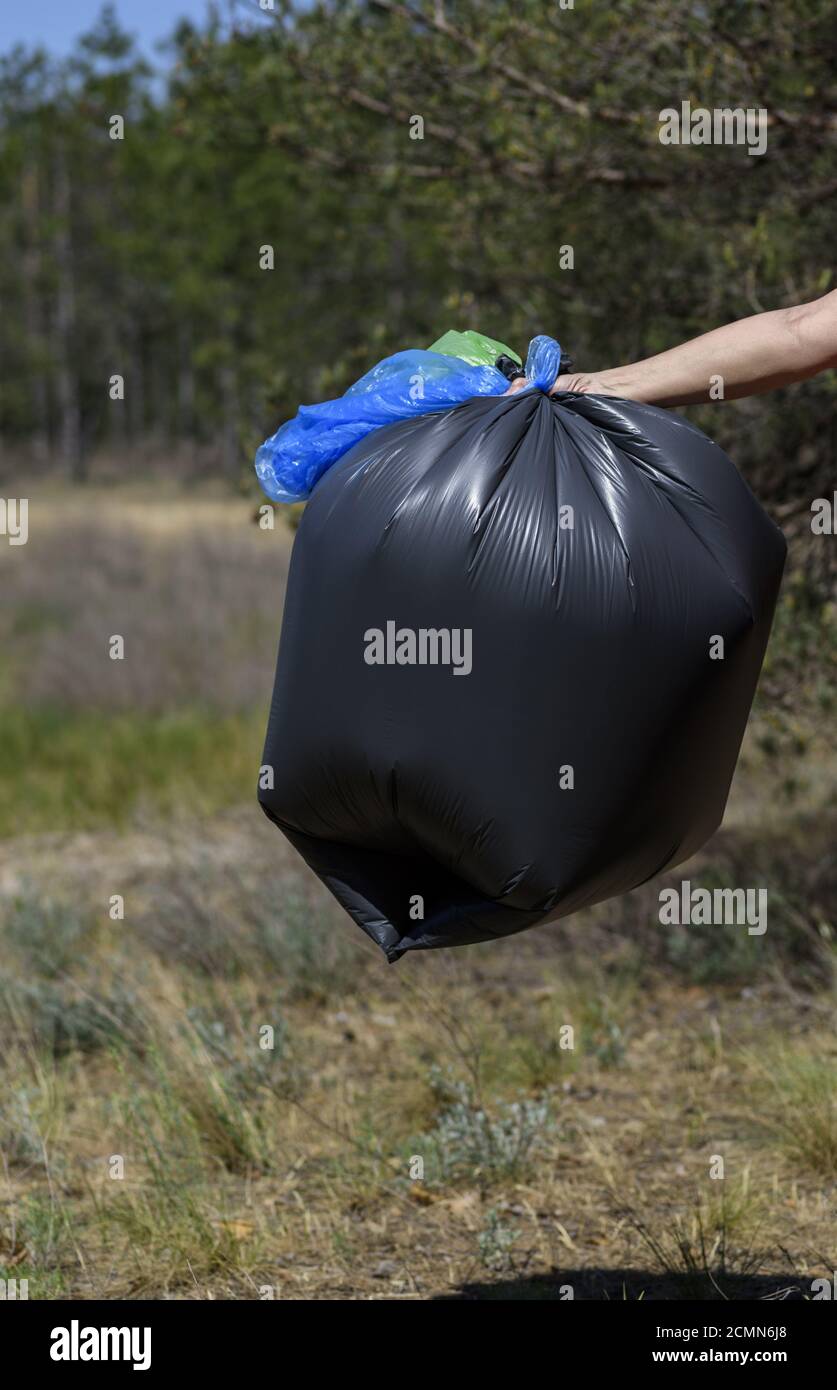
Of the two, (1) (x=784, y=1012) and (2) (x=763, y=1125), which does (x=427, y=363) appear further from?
(1) (x=784, y=1012)

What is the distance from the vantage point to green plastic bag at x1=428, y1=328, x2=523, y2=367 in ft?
9.05

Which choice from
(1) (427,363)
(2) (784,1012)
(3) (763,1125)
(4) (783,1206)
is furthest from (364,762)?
(2) (784,1012)

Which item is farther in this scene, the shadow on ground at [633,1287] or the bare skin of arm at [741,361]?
the shadow on ground at [633,1287]

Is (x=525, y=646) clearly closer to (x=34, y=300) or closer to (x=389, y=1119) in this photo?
(x=389, y=1119)

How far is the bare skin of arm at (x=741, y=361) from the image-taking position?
250cm

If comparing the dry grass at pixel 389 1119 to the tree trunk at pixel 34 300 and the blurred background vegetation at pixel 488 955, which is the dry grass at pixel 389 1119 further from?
the tree trunk at pixel 34 300

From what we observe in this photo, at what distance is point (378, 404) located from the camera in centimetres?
264

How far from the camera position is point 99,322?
40406 millimetres

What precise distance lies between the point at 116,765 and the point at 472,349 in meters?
6.36

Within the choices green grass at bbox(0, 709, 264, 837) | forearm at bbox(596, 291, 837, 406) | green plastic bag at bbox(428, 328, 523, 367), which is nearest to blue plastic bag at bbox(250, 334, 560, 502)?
green plastic bag at bbox(428, 328, 523, 367)

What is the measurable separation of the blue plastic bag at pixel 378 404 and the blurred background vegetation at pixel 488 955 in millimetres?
1706

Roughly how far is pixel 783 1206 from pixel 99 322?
3962 centimetres

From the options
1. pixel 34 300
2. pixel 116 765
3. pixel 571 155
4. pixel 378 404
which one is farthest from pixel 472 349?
pixel 34 300

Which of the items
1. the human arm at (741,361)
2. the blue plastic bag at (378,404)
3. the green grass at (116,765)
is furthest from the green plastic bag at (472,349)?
the green grass at (116,765)
